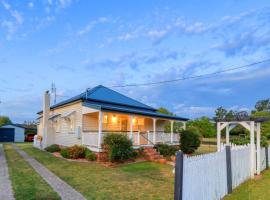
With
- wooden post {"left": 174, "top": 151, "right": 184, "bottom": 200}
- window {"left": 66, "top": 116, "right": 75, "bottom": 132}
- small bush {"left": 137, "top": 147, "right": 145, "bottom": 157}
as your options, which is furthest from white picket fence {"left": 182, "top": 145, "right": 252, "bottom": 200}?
window {"left": 66, "top": 116, "right": 75, "bottom": 132}

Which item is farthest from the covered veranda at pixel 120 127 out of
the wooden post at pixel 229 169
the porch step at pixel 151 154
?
the wooden post at pixel 229 169

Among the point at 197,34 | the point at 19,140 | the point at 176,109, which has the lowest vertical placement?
the point at 19,140

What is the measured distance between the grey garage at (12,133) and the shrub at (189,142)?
38.4 meters

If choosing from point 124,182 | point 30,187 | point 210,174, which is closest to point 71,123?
point 124,182

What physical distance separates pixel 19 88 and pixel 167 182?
40348 mm

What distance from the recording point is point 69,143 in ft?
78.1

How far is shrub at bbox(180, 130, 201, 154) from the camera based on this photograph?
75.0 feet

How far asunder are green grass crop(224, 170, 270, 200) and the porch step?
7334 mm

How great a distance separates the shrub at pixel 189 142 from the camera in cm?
2286

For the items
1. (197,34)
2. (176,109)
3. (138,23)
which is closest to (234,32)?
(197,34)

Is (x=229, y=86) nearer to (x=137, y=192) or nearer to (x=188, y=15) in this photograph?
(x=188, y=15)

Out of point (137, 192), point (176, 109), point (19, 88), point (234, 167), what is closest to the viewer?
point (137, 192)

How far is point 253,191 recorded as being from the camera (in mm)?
9805

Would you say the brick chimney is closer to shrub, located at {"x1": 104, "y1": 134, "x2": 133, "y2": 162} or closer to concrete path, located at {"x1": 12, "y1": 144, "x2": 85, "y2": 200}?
shrub, located at {"x1": 104, "y1": 134, "x2": 133, "y2": 162}
